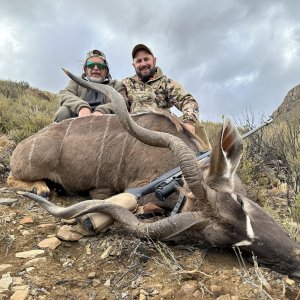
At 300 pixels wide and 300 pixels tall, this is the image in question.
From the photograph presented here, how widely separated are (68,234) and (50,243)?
16 centimetres

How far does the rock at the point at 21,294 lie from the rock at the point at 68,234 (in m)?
0.73

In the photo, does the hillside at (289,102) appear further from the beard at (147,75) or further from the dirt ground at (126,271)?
the dirt ground at (126,271)

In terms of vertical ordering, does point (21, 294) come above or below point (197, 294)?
above

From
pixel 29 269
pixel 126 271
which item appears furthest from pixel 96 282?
pixel 29 269

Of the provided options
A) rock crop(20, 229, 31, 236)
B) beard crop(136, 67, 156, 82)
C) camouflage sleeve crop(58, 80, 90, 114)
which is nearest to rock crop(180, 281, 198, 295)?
rock crop(20, 229, 31, 236)

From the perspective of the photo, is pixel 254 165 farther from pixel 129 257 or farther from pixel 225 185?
pixel 129 257

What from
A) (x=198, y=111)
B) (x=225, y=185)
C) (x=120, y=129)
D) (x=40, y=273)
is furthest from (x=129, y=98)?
(x=40, y=273)

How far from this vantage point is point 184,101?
19.2 ft

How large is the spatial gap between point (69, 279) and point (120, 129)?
94.6 inches

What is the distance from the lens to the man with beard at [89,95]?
582cm

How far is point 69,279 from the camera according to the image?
2611 millimetres

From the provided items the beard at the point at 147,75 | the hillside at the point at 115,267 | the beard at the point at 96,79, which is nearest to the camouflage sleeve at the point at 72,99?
the beard at the point at 96,79

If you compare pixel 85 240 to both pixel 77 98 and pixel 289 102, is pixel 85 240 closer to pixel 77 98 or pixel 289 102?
pixel 77 98

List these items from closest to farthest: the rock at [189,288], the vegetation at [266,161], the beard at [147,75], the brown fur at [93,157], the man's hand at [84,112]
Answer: the rock at [189,288], the brown fur at [93,157], the vegetation at [266,161], the man's hand at [84,112], the beard at [147,75]
